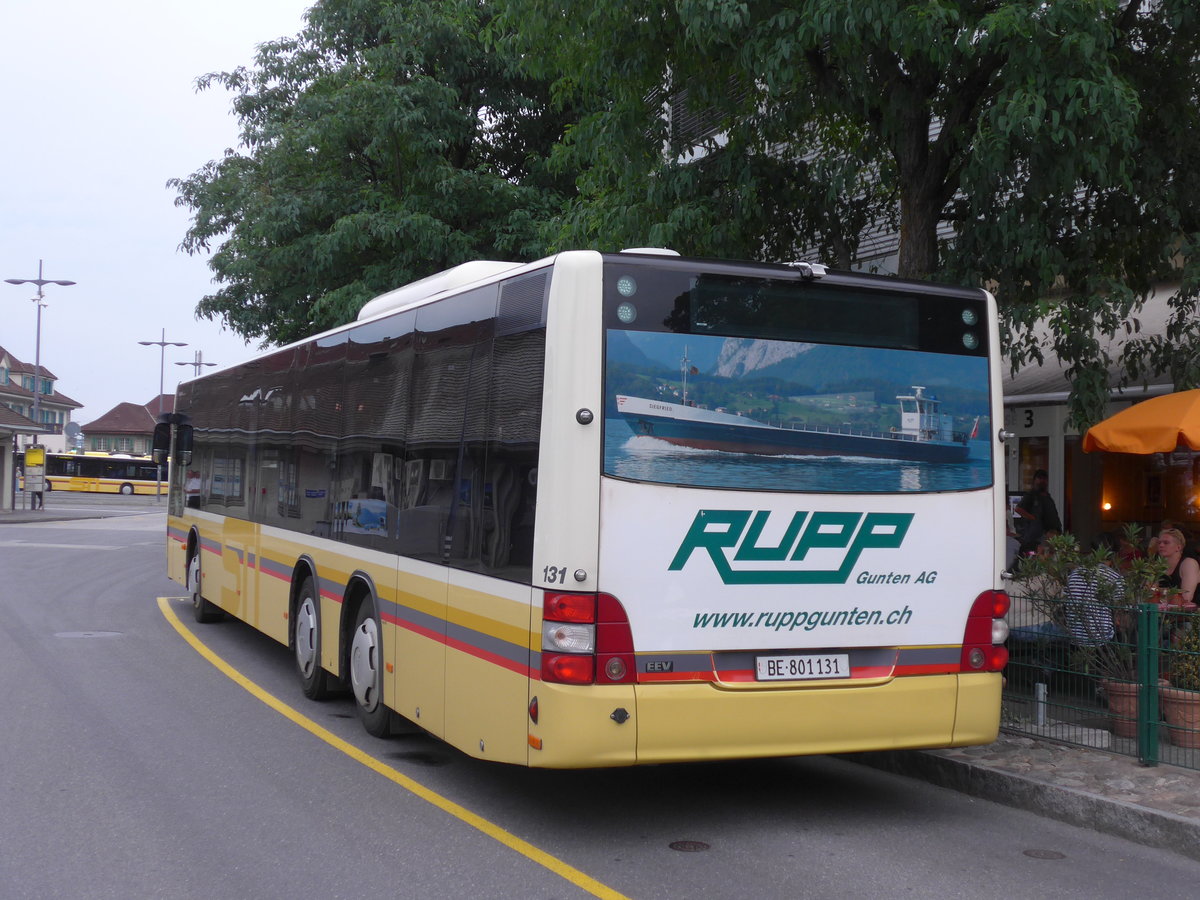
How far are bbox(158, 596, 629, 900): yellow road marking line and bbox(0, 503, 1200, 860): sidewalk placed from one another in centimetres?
276

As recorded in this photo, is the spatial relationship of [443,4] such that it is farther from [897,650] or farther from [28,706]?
[897,650]

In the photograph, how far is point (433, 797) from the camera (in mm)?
7125

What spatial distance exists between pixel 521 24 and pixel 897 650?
746 cm

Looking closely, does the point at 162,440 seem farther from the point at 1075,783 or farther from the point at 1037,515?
the point at 1075,783

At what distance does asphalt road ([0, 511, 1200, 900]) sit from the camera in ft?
18.4

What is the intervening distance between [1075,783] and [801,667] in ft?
6.26

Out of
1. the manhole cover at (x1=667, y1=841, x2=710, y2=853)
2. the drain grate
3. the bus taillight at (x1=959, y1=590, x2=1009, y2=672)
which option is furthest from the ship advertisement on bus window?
the drain grate

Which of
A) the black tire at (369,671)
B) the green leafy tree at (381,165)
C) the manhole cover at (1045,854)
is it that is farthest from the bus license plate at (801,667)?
the green leafy tree at (381,165)

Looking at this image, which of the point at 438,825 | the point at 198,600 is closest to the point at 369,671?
the point at 438,825

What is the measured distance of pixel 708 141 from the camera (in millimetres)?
13227

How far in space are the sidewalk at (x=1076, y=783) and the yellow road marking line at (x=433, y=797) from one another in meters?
2.76

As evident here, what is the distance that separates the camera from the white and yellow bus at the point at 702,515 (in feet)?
19.8

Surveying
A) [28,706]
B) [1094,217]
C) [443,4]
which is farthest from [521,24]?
[443,4]

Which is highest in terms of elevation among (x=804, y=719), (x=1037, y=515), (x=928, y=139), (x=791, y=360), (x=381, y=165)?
(x=381, y=165)
